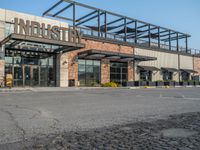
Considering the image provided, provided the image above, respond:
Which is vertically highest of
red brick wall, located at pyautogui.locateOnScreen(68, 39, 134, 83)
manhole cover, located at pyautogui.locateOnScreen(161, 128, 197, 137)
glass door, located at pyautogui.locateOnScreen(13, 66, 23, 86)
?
red brick wall, located at pyautogui.locateOnScreen(68, 39, 134, 83)

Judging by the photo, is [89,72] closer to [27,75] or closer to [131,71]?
[131,71]

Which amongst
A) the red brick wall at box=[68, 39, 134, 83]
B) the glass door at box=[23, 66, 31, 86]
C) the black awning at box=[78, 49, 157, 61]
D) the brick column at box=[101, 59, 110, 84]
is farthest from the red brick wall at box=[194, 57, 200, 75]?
the glass door at box=[23, 66, 31, 86]

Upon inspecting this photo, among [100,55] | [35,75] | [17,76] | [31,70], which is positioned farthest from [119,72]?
[17,76]

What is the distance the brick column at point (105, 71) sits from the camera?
33.0 meters

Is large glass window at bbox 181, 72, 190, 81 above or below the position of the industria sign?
below

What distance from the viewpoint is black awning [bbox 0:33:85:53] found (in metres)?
20.8

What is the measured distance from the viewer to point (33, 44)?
→ 25.8 metres

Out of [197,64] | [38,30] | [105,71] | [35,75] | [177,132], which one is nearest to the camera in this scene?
[177,132]

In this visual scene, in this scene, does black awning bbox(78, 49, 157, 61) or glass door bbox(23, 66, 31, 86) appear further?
black awning bbox(78, 49, 157, 61)

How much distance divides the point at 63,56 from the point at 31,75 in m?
4.65

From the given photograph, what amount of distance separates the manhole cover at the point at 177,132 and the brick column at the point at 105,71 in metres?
27.9

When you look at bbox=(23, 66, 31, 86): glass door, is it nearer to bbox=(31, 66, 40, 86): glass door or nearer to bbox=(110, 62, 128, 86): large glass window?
bbox=(31, 66, 40, 86): glass door

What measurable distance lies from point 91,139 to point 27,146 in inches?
45.7

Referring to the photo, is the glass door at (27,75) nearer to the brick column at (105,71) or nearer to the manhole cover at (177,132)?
the brick column at (105,71)
